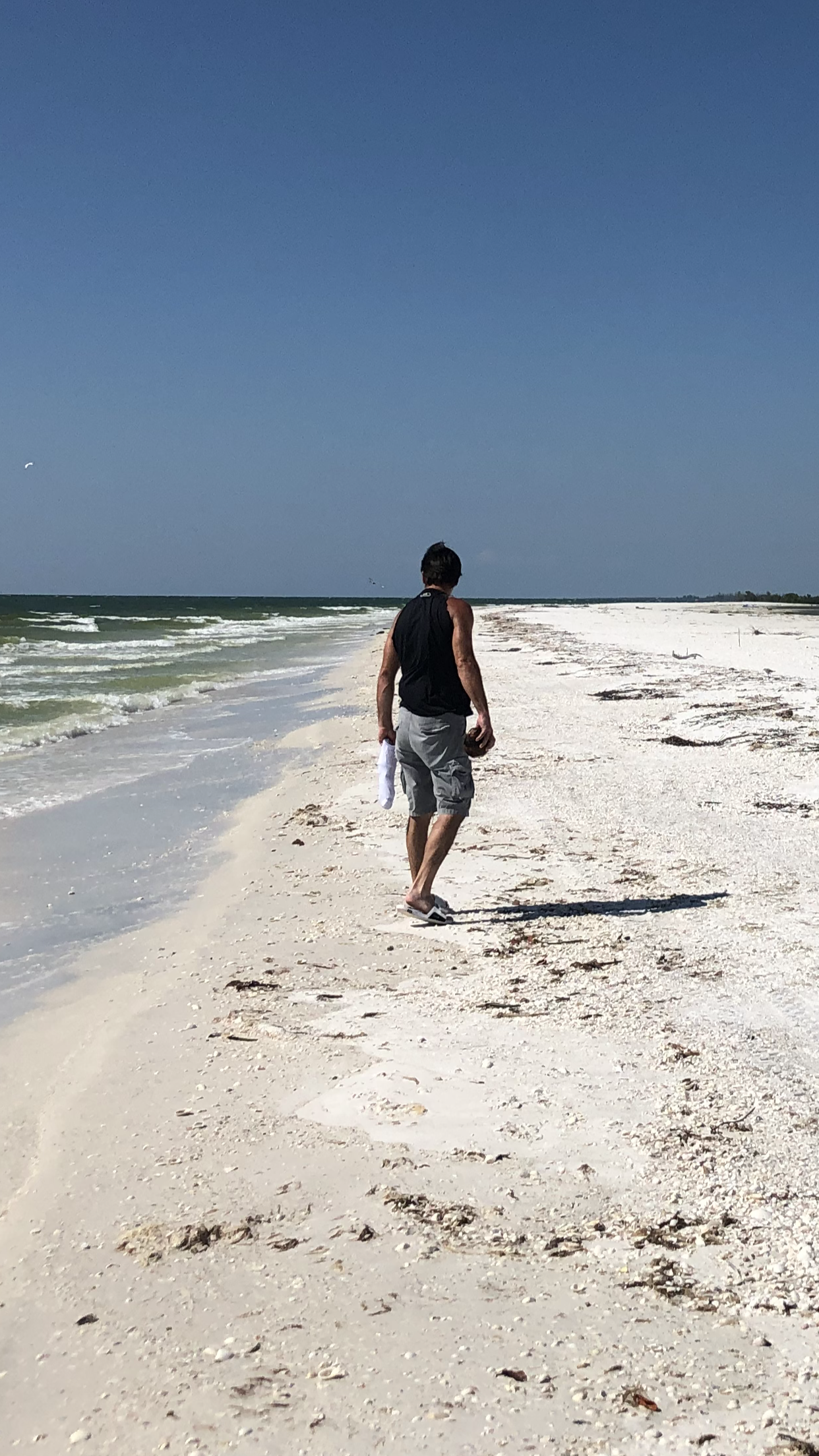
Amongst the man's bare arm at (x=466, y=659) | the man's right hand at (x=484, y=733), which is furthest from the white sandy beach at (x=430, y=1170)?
the man's bare arm at (x=466, y=659)

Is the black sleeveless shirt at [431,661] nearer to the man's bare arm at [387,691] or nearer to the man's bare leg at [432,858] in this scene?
the man's bare arm at [387,691]

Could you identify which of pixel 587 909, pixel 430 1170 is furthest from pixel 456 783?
→ pixel 430 1170

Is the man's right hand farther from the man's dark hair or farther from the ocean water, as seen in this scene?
the ocean water

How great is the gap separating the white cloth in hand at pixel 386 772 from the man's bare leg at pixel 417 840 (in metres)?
0.18

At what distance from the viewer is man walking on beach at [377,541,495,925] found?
5230 mm

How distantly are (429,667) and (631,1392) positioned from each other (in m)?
3.62

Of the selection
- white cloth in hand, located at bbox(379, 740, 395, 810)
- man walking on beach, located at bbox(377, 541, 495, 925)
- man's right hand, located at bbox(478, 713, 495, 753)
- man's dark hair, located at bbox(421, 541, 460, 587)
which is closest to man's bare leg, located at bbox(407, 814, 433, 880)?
man walking on beach, located at bbox(377, 541, 495, 925)

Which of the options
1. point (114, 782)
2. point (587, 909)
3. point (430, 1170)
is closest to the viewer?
point (430, 1170)

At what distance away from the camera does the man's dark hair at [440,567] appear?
531cm

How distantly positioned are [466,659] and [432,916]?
1337 mm

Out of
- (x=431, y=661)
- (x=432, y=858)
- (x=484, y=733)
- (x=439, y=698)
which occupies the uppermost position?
(x=431, y=661)

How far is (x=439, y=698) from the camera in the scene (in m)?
5.28

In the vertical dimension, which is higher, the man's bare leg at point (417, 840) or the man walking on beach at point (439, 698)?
the man walking on beach at point (439, 698)

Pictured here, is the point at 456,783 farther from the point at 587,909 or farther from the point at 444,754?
the point at 587,909
